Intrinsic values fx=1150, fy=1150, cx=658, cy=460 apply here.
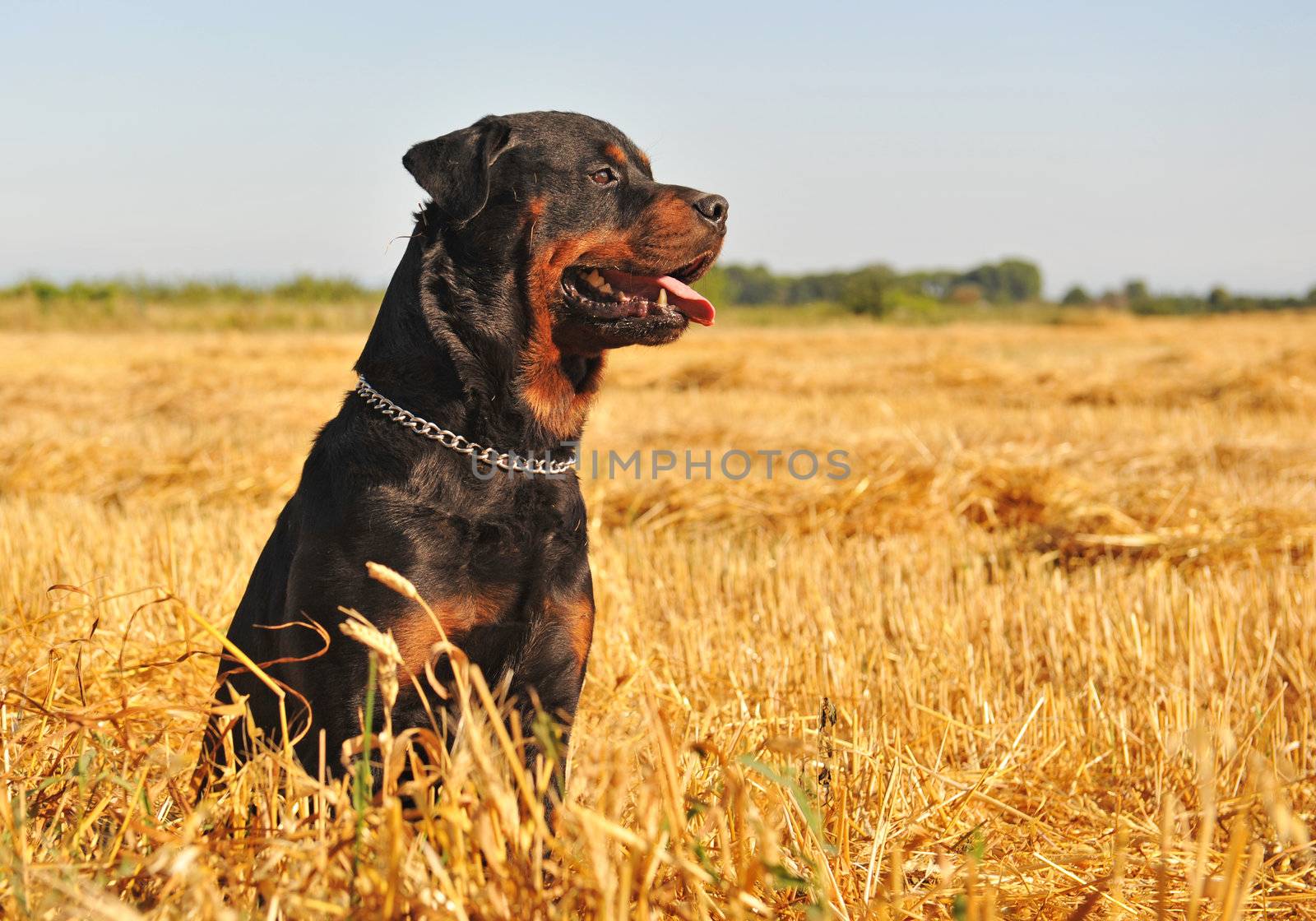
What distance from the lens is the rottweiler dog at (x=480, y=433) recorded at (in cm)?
274

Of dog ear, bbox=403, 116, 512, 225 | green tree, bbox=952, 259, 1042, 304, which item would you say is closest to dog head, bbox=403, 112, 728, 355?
dog ear, bbox=403, 116, 512, 225

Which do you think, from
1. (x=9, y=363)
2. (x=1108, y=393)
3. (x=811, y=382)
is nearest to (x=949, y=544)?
(x=1108, y=393)

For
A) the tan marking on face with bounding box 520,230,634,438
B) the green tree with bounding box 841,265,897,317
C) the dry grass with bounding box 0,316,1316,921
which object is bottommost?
the dry grass with bounding box 0,316,1316,921

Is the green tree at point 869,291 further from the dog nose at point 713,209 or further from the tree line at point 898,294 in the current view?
the dog nose at point 713,209

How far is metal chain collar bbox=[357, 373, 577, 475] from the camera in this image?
2949 millimetres

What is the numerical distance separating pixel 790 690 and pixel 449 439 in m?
1.54

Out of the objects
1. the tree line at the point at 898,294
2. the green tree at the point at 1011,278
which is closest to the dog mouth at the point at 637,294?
the tree line at the point at 898,294

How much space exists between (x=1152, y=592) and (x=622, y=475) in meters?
3.37

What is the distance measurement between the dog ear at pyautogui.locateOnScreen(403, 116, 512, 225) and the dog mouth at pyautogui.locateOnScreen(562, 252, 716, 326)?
1.12 feet

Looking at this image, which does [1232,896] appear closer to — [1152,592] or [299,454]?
[1152,592]

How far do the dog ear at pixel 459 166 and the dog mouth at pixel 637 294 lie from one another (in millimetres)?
342

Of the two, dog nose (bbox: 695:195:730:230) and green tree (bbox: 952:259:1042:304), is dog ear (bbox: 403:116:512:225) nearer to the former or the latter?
dog nose (bbox: 695:195:730:230)

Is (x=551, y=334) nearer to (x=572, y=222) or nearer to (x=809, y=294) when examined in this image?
(x=572, y=222)

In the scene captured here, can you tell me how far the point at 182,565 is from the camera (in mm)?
5059
